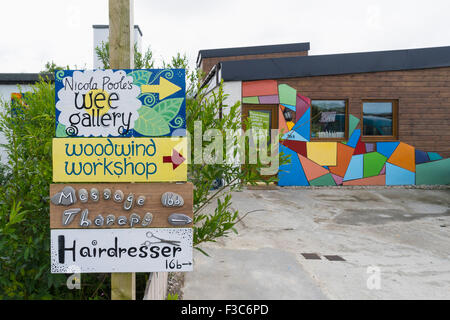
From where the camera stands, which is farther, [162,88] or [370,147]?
[370,147]

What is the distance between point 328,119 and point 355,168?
167 centimetres

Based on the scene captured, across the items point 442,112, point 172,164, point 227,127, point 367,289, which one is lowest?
point 367,289

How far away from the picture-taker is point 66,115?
201cm

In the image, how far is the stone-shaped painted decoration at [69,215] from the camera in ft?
6.43

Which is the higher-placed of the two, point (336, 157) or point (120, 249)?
point (336, 157)

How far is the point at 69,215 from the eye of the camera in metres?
1.96

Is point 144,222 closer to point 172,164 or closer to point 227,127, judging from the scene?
point 172,164

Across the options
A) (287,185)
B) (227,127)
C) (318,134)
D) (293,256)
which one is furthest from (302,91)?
(227,127)

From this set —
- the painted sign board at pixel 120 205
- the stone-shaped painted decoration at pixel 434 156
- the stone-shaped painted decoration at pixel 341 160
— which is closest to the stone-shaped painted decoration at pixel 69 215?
the painted sign board at pixel 120 205

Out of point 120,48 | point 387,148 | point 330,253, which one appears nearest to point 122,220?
point 120,48

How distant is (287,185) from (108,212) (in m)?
8.01

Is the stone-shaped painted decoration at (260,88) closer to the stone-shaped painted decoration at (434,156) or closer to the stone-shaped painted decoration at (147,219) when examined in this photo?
the stone-shaped painted decoration at (434,156)

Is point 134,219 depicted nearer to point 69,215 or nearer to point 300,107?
point 69,215

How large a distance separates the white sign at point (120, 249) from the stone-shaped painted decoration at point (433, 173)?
32.8 ft
